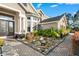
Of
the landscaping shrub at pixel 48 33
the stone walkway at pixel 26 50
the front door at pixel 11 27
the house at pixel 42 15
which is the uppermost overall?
the house at pixel 42 15

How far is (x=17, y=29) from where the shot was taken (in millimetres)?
3826

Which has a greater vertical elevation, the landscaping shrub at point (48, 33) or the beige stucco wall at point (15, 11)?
the beige stucco wall at point (15, 11)

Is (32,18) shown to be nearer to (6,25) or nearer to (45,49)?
(6,25)

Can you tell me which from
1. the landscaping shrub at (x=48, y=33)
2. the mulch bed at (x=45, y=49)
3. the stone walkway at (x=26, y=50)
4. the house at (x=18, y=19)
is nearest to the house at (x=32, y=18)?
the house at (x=18, y=19)

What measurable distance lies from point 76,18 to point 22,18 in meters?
1.19

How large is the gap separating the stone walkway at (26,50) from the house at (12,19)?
11.1 inches

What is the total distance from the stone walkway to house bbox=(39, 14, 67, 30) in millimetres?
322

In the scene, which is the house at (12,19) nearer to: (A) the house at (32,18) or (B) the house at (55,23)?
(A) the house at (32,18)

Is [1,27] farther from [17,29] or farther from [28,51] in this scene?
[28,51]

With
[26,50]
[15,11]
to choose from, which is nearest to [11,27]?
[15,11]

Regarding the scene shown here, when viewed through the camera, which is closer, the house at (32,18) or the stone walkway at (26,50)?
the stone walkway at (26,50)

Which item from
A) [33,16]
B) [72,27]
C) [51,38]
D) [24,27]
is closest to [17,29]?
[24,27]

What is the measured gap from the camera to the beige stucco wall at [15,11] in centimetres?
359

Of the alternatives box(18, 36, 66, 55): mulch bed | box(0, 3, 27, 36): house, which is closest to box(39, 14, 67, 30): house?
box(18, 36, 66, 55): mulch bed
